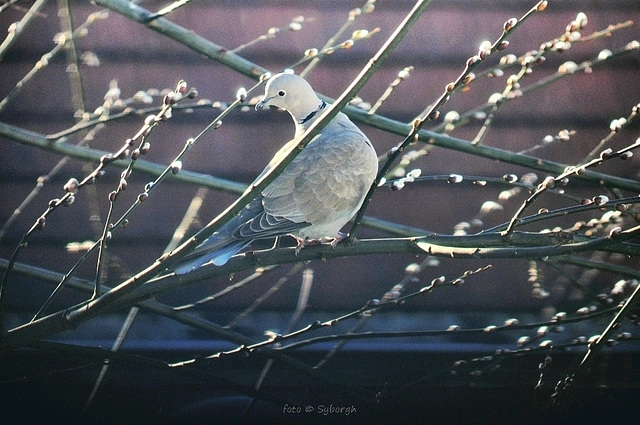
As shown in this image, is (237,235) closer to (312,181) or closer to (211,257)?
(211,257)

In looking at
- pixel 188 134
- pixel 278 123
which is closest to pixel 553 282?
pixel 278 123

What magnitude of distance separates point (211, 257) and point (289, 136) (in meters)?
0.62

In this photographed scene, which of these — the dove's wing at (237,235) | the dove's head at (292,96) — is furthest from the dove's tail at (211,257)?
the dove's head at (292,96)

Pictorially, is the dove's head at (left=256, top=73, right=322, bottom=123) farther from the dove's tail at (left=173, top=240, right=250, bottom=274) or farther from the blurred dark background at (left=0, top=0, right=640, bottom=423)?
the blurred dark background at (left=0, top=0, right=640, bottom=423)

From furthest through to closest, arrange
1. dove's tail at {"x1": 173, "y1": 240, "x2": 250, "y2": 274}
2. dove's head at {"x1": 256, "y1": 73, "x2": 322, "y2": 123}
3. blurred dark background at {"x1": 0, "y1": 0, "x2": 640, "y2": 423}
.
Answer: blurred dark background at {"x1": 0, "y1": 0, "x2": 640, "y2": 423}
dove's head at {"x1": 256, "y1": 73, "x2": 322, "y2": 123}
dove's tail at {"x1": 173, "y1": 240, "x2": 250, "y2": 274}

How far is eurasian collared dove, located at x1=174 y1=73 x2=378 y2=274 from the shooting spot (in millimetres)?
898

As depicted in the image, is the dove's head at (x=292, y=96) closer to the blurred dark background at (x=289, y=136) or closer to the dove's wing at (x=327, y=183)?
the dove's wing at (x=327, y=183)

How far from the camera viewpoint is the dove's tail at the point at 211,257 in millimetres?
764

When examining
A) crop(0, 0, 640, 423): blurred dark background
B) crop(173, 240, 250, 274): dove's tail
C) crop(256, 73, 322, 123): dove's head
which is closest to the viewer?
crop(173, 240, 250, 274): dove's tail

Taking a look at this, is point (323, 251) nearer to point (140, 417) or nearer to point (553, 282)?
point (140, 417)

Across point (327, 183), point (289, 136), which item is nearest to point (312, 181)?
point (327, 183)

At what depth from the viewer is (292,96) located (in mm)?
917

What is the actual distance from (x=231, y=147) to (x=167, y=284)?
0.65 meters

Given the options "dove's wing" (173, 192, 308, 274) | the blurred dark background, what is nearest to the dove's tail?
"dove's wing" (173, 192, 308, 274)
